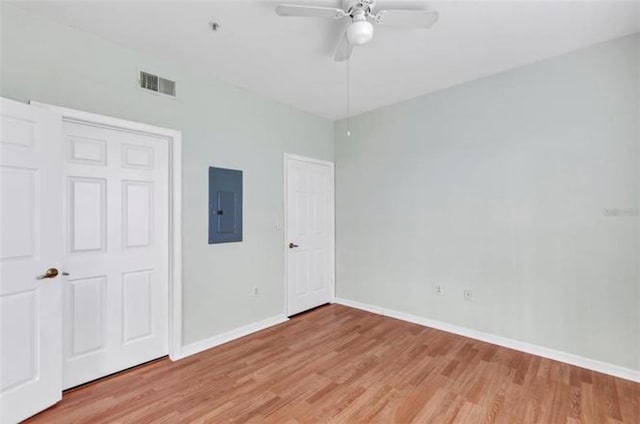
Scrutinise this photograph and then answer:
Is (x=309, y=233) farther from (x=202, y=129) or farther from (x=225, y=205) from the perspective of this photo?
(x=202, y=129)

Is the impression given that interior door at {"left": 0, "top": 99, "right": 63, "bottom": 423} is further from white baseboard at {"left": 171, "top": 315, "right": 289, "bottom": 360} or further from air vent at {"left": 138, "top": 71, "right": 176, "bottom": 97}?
white baseboard at {"left": 171, "top": 315, "right": 289, "bottom": 360}

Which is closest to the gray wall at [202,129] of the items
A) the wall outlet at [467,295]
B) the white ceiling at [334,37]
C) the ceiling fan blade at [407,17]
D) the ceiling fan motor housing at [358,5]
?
the white ceiling at [334,37]

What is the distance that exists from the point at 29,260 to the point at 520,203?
13.2ft

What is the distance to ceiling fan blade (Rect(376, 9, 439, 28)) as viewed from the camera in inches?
70.7

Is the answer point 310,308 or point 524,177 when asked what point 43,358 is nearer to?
point 310,308

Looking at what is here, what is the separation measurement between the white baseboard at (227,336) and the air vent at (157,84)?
95.3 inches

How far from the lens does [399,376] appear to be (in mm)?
2480

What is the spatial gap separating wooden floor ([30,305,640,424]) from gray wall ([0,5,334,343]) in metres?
0.58

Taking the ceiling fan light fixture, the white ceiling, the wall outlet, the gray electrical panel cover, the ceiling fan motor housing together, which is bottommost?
the wall outlet

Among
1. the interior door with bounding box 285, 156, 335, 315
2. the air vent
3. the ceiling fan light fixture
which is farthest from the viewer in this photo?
the interior door with bounding box 285, 156, 335, 315

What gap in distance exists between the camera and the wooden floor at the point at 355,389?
200cm

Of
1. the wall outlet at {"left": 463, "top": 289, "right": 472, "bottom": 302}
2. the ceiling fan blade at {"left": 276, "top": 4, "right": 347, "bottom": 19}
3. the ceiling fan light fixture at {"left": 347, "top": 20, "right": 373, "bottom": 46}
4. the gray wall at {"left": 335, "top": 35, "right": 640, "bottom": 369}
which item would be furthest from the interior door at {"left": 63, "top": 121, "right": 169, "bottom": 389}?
the wall outlet at {"left": 463, "top": 289, "right": 472, "bottom": 302}

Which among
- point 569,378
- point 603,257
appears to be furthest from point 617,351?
point 603,257

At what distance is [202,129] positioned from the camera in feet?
9.93
